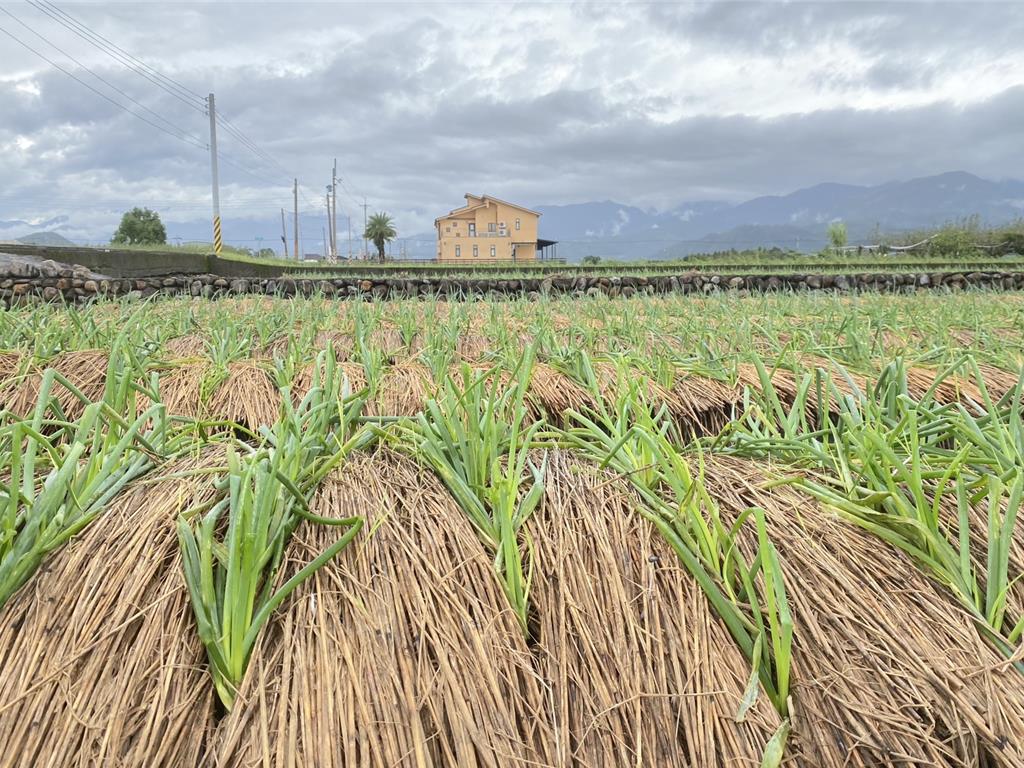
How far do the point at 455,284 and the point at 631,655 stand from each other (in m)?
8.89

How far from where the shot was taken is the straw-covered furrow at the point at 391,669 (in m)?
0.80

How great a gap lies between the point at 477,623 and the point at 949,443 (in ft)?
4.51

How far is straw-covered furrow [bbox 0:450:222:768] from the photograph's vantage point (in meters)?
0.80

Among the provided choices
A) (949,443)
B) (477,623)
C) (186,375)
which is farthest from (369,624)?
(186,375)

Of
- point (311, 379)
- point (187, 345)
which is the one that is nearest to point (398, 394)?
point (311, 379)

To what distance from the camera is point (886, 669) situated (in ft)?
2.99

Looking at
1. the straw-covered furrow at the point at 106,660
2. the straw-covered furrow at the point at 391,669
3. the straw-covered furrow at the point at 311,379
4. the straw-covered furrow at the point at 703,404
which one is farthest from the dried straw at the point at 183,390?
the straw-covered furrow at the point at 703,404

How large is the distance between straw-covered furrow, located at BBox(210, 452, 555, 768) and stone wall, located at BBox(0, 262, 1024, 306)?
5.74 meters

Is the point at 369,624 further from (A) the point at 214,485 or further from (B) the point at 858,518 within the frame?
(B) the point at 858,518

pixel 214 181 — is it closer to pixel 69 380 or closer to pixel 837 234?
pixel 69 380

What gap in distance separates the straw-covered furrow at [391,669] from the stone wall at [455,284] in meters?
5.74

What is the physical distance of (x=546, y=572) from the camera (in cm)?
105

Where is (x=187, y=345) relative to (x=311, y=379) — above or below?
above

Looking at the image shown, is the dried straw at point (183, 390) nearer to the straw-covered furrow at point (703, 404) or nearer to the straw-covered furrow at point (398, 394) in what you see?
the straw-covered furrow at point (398, 394)
